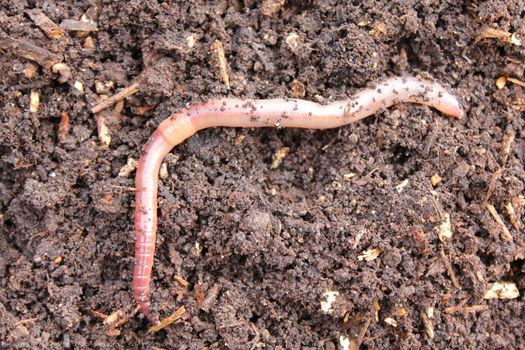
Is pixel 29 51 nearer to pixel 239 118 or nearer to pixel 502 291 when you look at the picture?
pixel 239 118

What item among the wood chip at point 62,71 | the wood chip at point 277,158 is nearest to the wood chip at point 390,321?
the wood chip at point 277,158

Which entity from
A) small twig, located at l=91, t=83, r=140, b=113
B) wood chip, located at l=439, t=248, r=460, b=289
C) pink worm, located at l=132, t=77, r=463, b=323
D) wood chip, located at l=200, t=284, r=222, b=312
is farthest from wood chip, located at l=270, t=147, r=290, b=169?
wood chip, located at l=439, t=248, r=460, b=289

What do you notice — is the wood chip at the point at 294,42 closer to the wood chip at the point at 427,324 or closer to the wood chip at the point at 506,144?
the wood chip at the point at 506,144

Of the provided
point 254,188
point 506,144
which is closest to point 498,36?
point 506,144

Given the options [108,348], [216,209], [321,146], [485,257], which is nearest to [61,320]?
[108,348]

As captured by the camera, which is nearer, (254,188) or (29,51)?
(29,51)

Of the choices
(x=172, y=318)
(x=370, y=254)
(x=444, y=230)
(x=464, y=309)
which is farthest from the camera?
(x=464, y=309)

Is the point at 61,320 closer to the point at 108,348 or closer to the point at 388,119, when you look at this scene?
the point at 108,348
